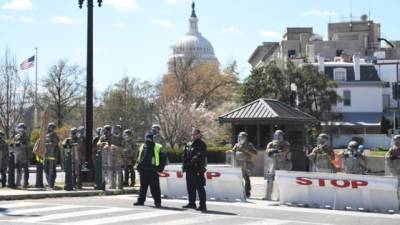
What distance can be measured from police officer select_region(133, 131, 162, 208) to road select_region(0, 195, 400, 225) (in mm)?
329

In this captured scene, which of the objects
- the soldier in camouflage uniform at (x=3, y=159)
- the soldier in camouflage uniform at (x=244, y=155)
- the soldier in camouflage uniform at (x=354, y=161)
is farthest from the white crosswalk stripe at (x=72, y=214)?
the soldier in camouflage uniform at (x=3, y=159)

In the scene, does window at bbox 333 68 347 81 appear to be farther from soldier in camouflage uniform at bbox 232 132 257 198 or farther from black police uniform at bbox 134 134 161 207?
black police uniform at bbox 134 134 161 207

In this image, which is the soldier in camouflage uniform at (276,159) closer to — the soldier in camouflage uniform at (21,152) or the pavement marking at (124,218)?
the pavement marking at (124,218)

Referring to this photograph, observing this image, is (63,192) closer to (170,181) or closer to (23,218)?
(170,181)

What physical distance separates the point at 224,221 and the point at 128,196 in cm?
624

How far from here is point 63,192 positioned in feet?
64.5

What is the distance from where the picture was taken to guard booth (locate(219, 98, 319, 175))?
103ft

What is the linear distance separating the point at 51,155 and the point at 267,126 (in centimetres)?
1299

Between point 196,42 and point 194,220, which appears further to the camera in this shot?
point 196,42

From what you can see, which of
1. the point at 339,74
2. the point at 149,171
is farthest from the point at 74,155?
the point at 339,74

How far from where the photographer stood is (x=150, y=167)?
16.5m

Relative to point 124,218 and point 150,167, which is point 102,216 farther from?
point 150,167

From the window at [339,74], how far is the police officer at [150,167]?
64.3 m

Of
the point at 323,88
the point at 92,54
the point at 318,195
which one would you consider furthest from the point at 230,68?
the point at 318,195
